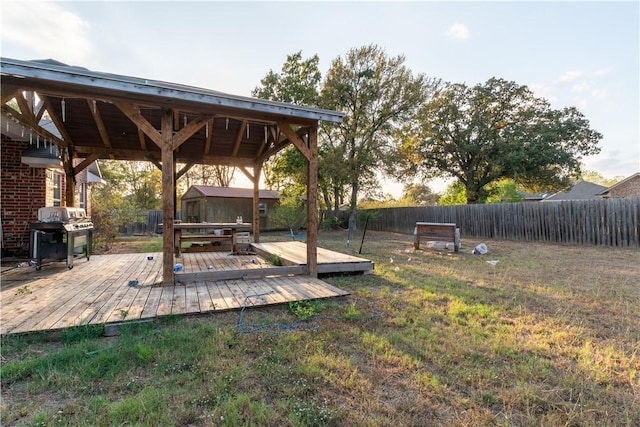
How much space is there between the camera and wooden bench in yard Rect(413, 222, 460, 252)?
28.4 ft

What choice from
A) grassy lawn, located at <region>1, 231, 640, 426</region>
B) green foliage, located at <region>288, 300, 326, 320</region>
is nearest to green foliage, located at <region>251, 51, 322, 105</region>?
green foliage, located at <region>288, 300, 326, 320</region>

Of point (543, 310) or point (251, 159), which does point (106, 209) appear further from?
point (543, 310)

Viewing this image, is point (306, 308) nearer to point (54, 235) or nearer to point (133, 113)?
point (133, 113)

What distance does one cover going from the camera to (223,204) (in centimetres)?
1842

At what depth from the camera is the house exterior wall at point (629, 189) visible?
20.7 m

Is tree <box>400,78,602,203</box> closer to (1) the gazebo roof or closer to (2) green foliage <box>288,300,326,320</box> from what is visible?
(1) the gazebo roof

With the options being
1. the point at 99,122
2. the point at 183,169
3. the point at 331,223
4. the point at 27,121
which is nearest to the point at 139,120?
the point at 27,121

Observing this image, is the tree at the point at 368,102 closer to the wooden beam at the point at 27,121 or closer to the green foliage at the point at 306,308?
the wooden beam at the point at 27,121

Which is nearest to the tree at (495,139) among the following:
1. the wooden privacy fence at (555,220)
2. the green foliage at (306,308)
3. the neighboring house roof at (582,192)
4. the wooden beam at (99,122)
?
the wooden privacy fence at (555,220)

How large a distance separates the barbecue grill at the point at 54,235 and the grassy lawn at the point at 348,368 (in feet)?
10.4

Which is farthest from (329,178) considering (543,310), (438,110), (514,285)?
(543,310)

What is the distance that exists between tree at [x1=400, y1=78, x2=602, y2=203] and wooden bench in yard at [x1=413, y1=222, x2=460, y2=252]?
9762 mm

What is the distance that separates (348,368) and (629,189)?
95.6ft

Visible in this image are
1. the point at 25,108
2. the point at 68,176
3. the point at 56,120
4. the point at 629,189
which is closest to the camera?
the point at 25,108
